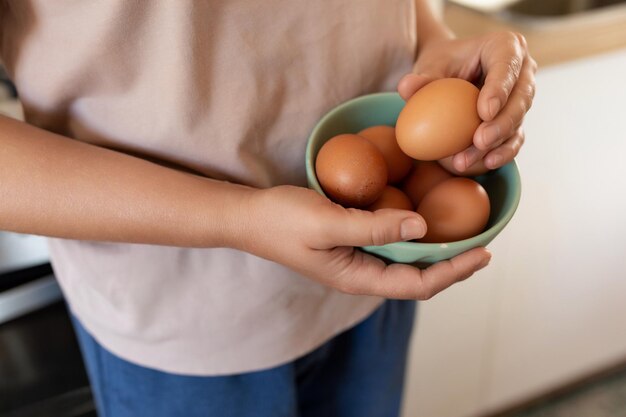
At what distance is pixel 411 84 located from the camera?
56 cm

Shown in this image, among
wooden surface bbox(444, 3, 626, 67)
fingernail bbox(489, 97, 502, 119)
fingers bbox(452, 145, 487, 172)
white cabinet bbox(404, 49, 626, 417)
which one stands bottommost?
white cabinet bbox(404, 49, 626, 417)

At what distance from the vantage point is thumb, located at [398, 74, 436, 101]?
1.83ft

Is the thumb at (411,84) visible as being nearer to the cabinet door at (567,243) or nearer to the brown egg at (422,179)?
the brown egg at (422,179)

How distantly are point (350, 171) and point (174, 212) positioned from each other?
149 mm

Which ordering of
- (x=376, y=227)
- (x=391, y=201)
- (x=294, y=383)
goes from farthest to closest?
(x=294, y=383) < (x=391, y=201) < (x=376, y=227)

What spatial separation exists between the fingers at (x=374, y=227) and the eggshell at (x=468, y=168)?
0.41 feet

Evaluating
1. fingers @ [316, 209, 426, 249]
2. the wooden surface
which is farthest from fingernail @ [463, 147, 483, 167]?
the wooden surface

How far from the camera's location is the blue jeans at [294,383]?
0.63 metres

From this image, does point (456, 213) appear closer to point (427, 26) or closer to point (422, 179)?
point (422, 179)

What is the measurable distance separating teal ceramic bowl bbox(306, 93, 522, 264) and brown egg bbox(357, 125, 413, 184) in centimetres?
2

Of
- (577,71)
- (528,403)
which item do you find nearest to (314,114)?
(577,71)

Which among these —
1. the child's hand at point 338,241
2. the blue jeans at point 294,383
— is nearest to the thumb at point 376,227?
the child's hand at point 338,241

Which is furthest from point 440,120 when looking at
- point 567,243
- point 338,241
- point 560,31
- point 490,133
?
point 567,243

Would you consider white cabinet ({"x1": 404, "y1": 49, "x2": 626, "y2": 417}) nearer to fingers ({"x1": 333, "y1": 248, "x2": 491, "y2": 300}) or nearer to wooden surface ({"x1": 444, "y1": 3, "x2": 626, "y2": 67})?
wooden surface ({"x1": 444, "y1": 3, "x2": 626, "y2": 67})
